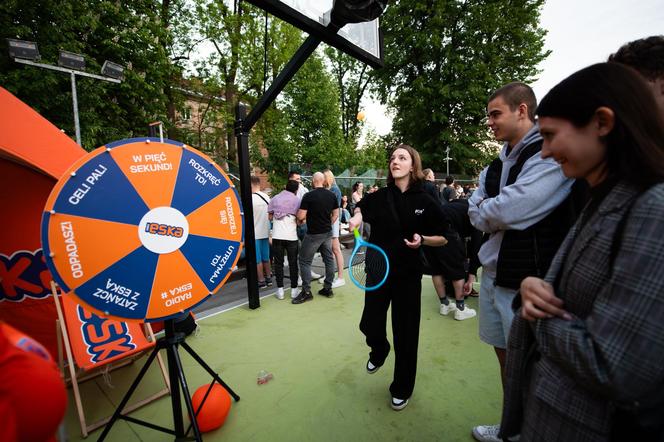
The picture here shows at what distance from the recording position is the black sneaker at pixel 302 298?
4887 mm

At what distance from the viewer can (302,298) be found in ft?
16.2

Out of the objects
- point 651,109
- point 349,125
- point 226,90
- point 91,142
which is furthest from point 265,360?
point 349,125

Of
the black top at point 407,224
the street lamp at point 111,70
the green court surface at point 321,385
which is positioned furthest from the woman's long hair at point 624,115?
the street lamp at point 111,70

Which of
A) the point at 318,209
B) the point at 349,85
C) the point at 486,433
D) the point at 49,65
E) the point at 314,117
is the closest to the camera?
the point at 486,433

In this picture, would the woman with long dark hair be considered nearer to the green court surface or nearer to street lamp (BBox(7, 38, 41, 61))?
the green court surface

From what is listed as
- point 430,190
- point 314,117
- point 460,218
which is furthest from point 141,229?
point 314,117

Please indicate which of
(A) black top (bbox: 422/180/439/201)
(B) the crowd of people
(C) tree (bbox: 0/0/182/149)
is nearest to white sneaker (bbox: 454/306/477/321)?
(A) black top (bbox: 422/180/439/201)

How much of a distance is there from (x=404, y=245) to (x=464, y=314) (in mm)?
2356

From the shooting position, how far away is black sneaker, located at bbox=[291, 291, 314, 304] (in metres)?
4.89

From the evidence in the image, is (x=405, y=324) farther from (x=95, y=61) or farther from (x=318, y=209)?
(x=95, y=61)

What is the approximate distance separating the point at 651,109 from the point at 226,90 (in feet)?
60.1

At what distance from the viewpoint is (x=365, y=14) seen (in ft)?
8.20

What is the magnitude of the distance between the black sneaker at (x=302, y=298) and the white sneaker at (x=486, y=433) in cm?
317

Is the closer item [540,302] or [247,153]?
[540,302]
